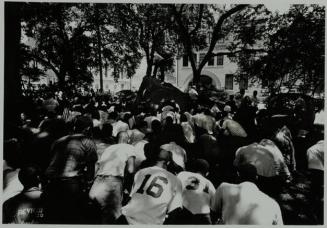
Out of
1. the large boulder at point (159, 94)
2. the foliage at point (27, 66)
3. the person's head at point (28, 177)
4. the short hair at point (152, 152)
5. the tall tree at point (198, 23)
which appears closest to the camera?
the person's head at point (28, 177)

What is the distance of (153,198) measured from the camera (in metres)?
4.11

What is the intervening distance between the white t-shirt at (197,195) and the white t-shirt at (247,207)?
9.1 inches

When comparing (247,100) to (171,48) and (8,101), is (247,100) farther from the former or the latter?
(171,48)

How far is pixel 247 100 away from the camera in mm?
12180

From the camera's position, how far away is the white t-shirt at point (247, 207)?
3.76m

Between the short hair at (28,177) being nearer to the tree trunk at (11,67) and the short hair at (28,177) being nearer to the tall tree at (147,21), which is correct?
the tree trunk at (11,67)

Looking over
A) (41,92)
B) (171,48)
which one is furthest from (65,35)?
(171,48)

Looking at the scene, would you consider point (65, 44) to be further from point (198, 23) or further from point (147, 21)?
point (198, 23)

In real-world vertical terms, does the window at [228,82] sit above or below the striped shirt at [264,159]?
above

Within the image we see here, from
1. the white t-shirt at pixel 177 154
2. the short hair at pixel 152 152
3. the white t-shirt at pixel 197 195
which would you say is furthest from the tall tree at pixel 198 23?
the white t-shirt at pixel 197 195

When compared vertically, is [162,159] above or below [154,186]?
above

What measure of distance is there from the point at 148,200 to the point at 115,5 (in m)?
12.7

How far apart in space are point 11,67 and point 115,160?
3.20 meters

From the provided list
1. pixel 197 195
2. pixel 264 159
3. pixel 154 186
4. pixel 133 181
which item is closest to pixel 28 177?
pixel 154 186
